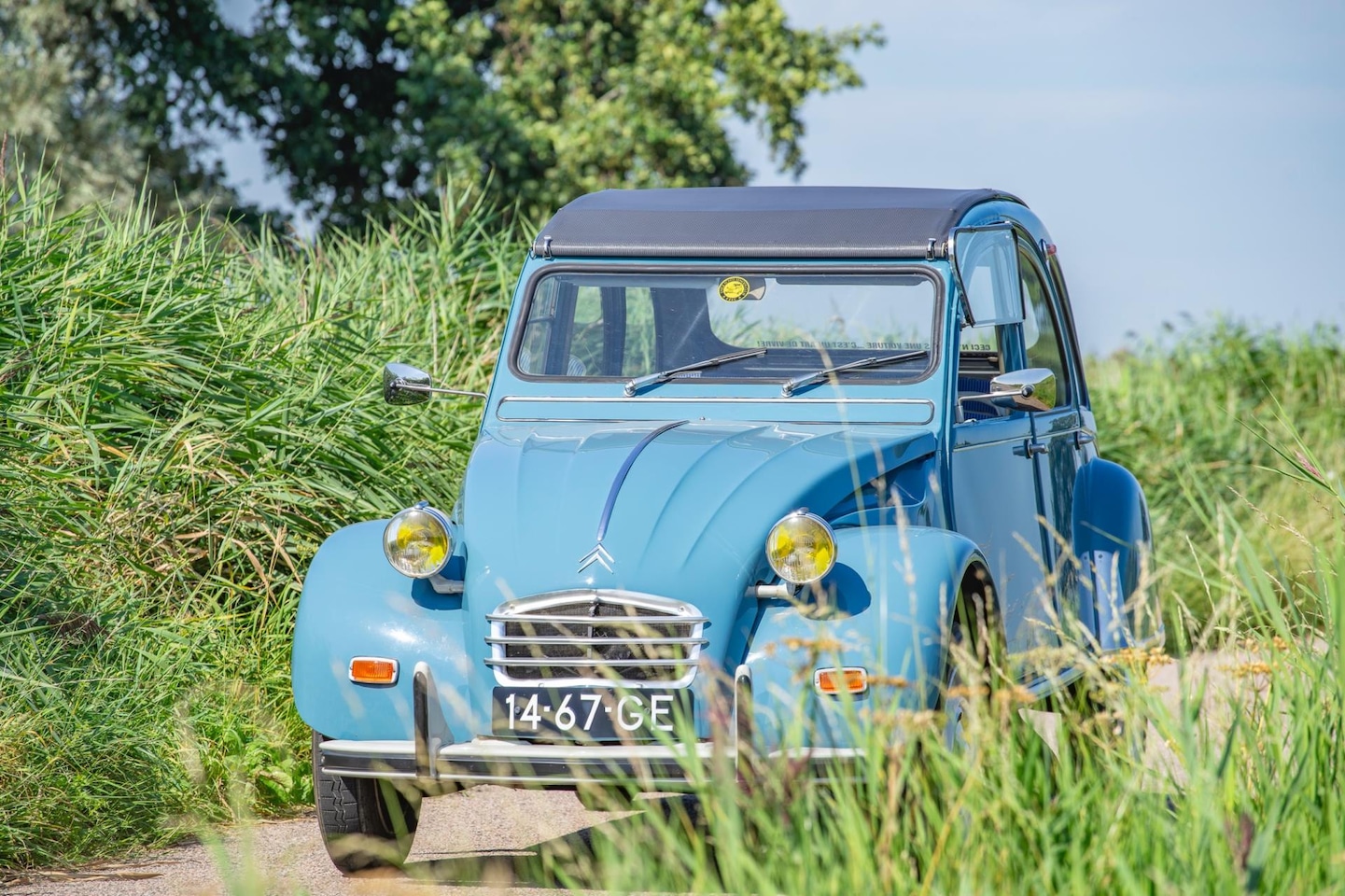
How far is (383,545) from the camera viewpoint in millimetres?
4270

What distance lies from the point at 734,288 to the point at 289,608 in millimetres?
2210

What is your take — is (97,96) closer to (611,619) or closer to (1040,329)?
(1040,329)

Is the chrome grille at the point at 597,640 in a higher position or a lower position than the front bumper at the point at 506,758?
higher

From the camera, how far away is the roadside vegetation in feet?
9.34

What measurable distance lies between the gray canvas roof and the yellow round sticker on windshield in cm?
9

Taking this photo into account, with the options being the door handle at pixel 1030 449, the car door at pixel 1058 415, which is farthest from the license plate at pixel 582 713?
the car door at pixel 1058 415

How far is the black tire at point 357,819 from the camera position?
4.36 meters

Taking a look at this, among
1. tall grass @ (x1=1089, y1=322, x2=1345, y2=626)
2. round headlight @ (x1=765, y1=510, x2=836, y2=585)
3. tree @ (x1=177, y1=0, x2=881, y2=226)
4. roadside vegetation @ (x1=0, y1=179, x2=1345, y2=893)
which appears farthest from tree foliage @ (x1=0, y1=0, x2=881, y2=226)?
round headlight @ (x1=765, y1=510, x2=836, y2=585)

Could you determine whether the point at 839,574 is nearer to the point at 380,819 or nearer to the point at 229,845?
the point at 380,819

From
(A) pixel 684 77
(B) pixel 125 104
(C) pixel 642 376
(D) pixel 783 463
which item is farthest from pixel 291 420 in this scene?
(B) pixel 125 104

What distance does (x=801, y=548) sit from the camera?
13.0ft

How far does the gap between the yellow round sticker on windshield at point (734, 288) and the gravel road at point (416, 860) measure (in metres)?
1.70

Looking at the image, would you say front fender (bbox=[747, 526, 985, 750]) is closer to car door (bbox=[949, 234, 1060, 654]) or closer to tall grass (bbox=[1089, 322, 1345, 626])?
car door (bbox=[949, 234, 1060, 654])

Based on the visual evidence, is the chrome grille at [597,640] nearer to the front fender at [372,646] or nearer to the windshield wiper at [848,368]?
the front fender at [372,646]
